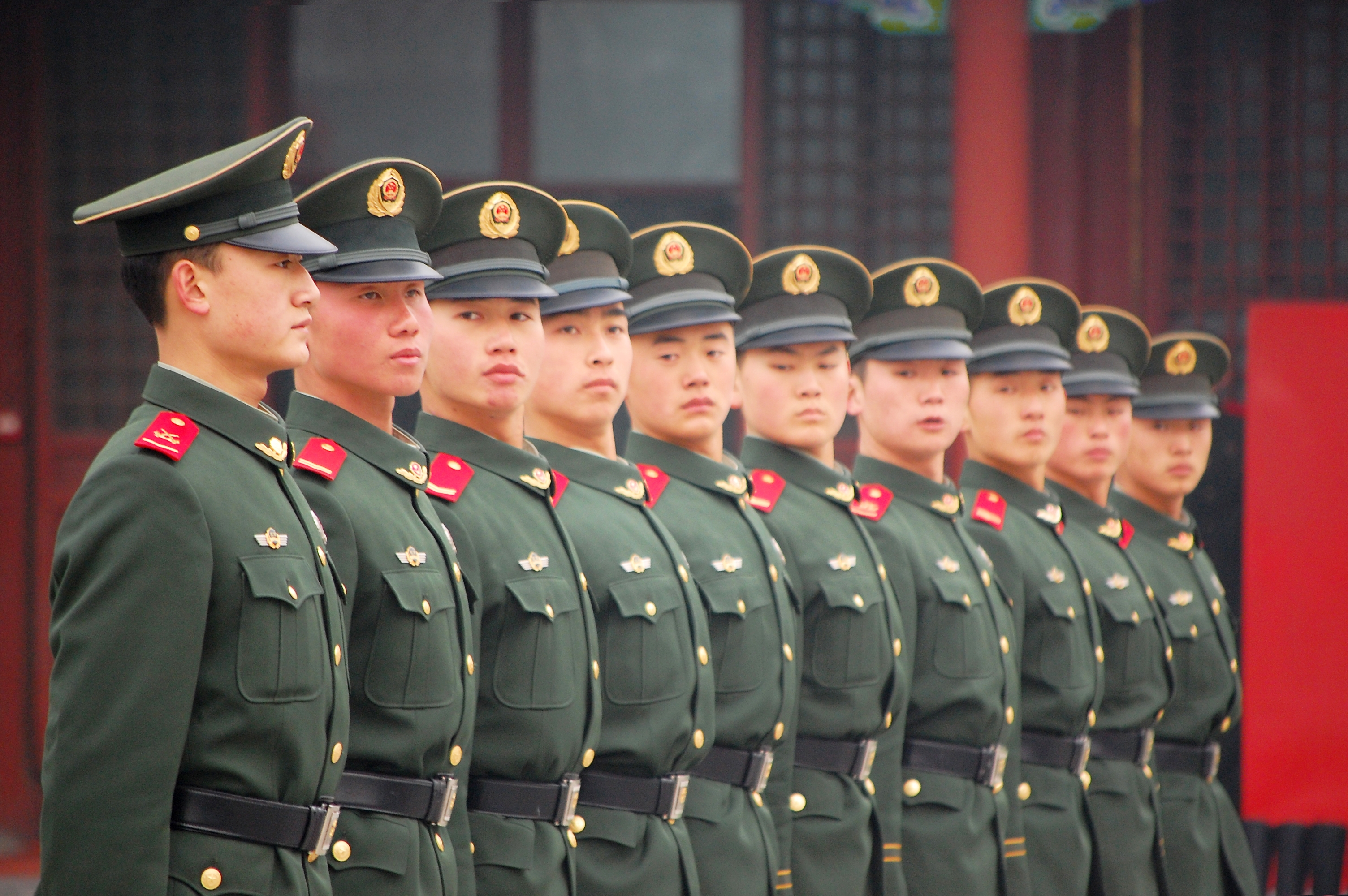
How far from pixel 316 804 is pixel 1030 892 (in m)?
2.41

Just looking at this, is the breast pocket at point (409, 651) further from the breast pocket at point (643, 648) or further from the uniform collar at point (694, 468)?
the uniform collar at point (694, 468)

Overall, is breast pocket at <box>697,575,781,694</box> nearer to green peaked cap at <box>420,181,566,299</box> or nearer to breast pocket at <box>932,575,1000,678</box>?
breast pocket at <box>932,575,1000,678</box>

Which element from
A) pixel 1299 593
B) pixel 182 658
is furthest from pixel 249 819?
pixel 1299 593

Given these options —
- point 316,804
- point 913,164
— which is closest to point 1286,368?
point 913,164

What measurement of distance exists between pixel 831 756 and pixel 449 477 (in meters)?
1.22

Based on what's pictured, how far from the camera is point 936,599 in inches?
156

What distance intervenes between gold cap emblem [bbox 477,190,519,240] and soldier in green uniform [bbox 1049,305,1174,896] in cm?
212

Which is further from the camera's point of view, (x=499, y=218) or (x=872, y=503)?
(x=872, y=503)

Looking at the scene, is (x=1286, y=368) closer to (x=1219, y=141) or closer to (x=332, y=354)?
(x=1219, y=141)

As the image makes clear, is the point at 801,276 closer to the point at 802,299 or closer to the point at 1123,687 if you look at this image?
the point at 802,299

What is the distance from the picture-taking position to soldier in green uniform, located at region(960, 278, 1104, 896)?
13.8 ft

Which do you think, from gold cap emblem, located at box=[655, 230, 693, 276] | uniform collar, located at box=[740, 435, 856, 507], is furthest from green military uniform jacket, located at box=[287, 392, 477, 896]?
uniform collar, located at box=[740, 435, 856, 507]

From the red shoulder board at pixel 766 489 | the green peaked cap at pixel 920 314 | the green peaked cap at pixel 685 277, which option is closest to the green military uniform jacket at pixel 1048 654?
the green peaked cap at pixel 920 314

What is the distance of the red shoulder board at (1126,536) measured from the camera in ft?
15.6
